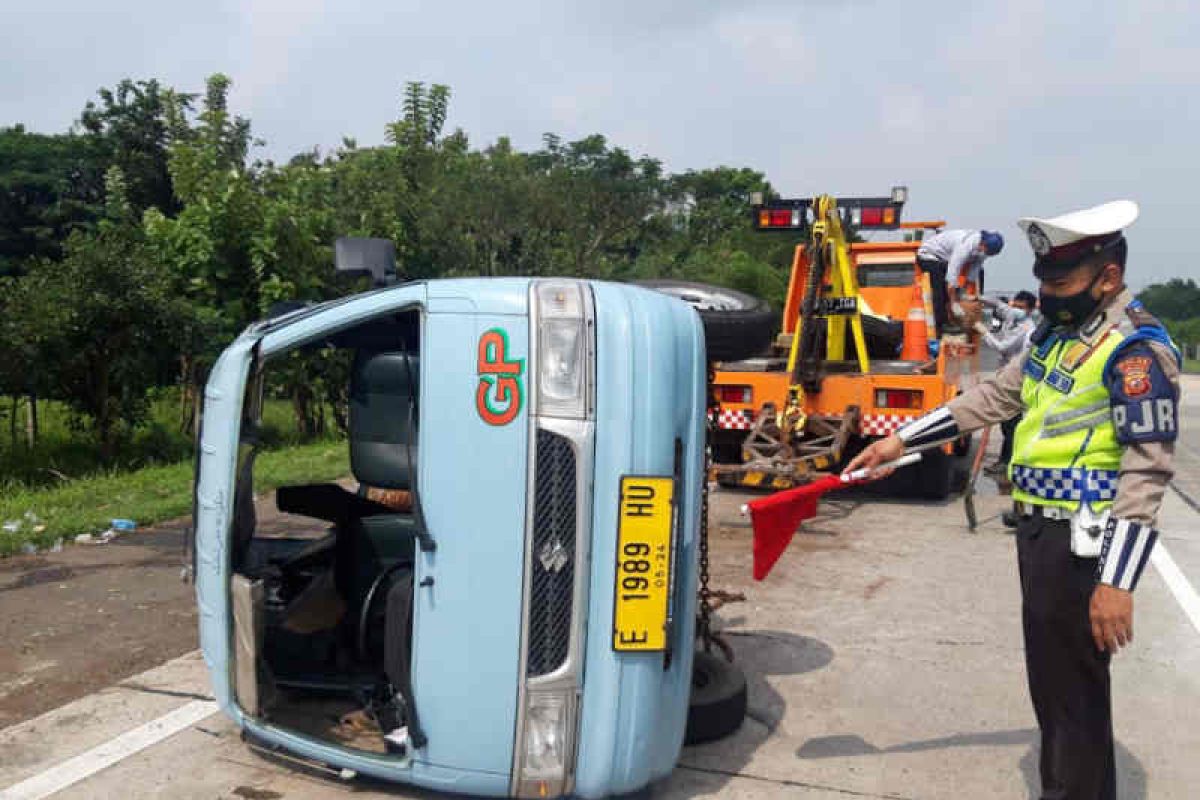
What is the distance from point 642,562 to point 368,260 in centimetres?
174

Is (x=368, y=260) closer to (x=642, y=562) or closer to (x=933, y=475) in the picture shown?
(x=642, y=562)

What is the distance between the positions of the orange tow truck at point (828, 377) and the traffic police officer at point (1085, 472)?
5165 millimetres

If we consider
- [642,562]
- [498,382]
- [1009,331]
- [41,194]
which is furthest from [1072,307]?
[41,194]

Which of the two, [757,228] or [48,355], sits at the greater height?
[757,228]

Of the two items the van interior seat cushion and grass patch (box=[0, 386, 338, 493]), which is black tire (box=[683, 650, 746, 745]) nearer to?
the van interior seat cushion

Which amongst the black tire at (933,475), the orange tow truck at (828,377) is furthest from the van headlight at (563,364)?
the black tire at (933,475)

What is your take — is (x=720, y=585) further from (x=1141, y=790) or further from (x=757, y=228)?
(x=757, y=228)

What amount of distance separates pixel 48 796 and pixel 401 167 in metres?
18.8

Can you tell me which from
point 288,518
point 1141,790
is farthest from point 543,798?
point 288,518

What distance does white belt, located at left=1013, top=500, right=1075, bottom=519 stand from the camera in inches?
123

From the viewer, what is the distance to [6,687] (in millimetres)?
4797

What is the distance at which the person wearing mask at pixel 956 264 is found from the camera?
10539mm

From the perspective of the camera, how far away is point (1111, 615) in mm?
2895

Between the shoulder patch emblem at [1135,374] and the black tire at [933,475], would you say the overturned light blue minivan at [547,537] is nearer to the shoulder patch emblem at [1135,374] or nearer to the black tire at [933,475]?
the shoulder patch emblem at [1135,374]
